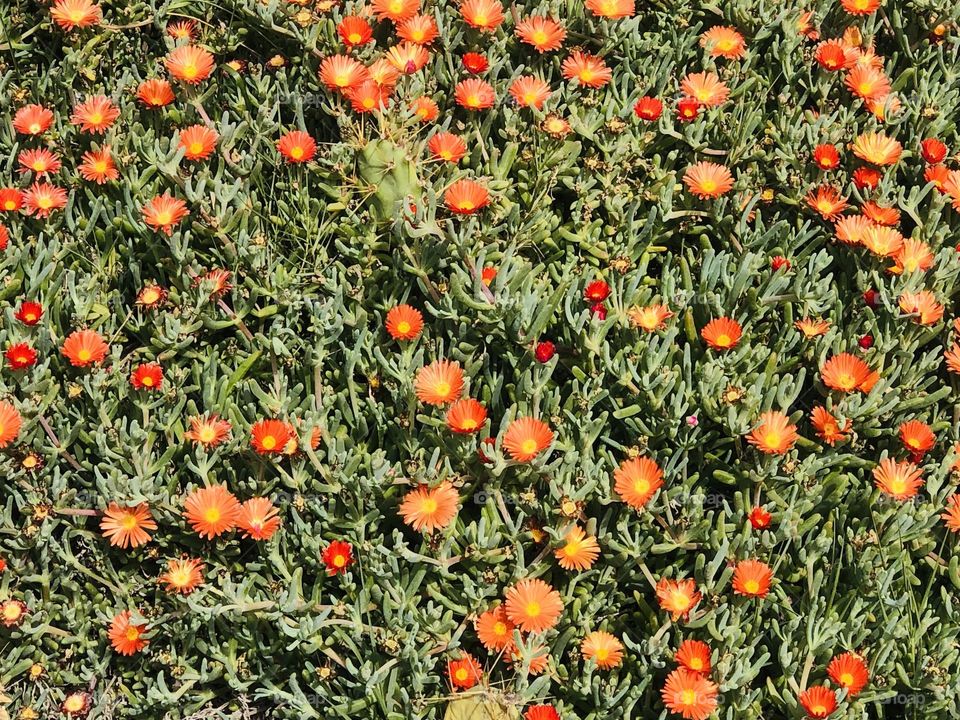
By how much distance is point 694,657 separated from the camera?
2.65 meters

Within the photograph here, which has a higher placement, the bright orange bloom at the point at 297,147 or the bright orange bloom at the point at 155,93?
the bright orange bloom at the point at 155,93

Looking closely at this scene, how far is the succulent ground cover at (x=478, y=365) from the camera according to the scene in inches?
109

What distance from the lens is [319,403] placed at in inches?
119

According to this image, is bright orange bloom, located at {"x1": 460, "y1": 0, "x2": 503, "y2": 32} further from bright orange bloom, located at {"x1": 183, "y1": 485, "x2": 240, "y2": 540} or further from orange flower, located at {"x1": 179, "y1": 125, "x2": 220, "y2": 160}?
bright orange bloom, located at {"x1": 183, "y1": 485, "x2": 240, "y2": 540}

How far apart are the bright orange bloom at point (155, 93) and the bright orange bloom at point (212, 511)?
1.32 metres

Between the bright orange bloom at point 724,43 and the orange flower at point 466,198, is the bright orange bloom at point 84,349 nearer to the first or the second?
the orange flower at point 466,198

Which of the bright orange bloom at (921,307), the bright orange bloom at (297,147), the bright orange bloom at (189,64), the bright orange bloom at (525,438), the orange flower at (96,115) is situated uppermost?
the bright orange bloom at (189,64)

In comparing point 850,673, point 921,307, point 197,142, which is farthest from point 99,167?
point 850,673

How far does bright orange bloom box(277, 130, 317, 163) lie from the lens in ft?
10.6

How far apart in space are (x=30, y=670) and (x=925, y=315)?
268cm

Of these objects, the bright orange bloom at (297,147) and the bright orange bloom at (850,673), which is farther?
the bright orange bloom at (297,147)

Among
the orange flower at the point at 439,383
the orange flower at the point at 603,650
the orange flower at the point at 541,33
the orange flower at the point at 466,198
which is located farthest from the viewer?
the orange flower at the point at 541,33

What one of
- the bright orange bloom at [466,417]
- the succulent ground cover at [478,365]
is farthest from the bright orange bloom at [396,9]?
the bright orange bloom at [466,417]

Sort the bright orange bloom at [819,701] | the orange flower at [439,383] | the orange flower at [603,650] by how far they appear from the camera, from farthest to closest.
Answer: the orange flower at [439,383] < the orange flower at [603,650] < the bright orange bloom at [819,701]
